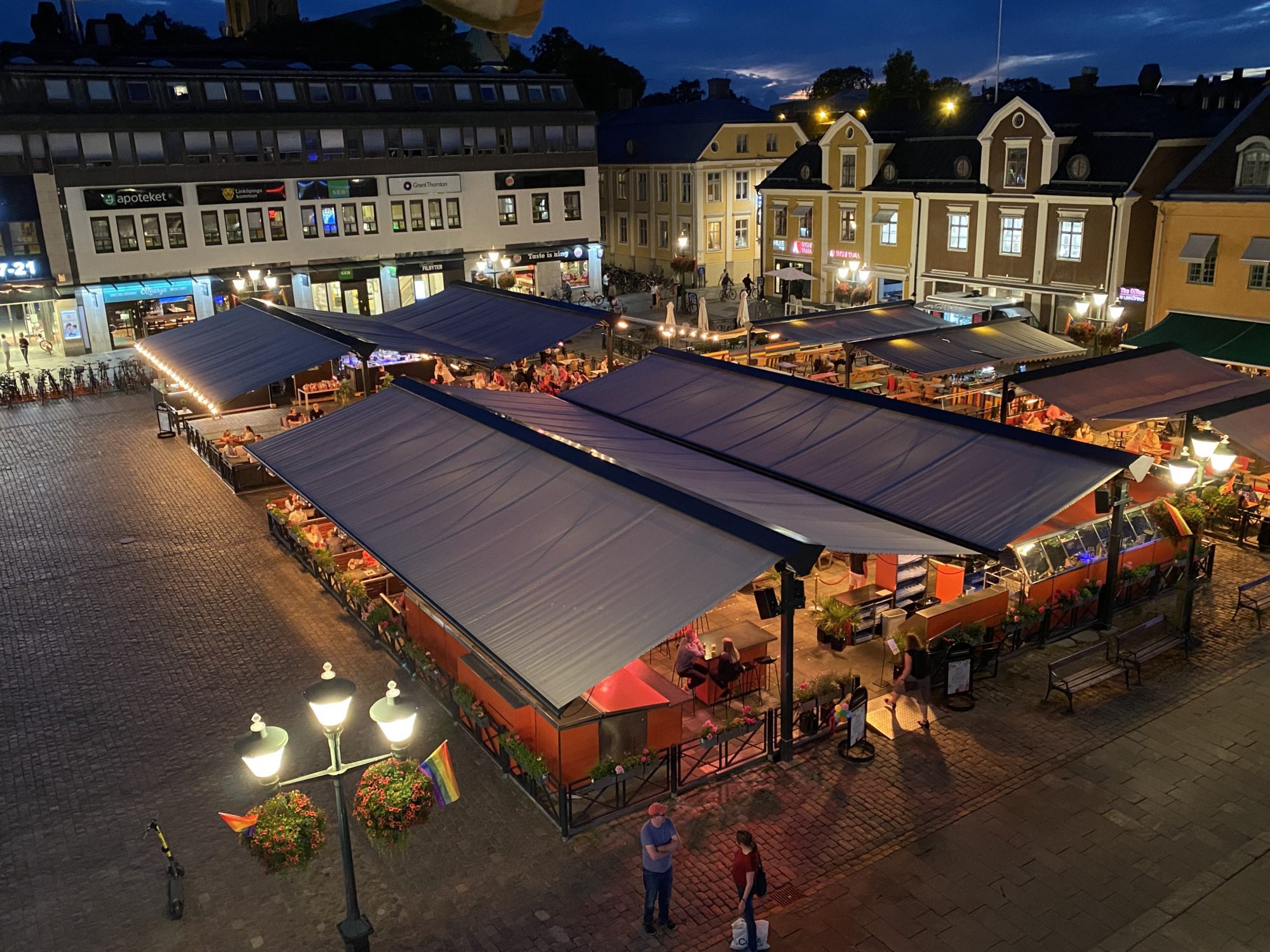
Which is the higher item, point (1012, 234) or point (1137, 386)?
point (1012, 234)

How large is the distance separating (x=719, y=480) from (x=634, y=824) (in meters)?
5.91

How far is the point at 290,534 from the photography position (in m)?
19.7

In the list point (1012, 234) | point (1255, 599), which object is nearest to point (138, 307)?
point (1012, 234)

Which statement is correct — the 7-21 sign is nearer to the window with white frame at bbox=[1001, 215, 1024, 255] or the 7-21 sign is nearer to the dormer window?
the window with white frame at bbox=[1001, 215, 1024, 255]

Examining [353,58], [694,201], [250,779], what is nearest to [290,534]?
[250,779]

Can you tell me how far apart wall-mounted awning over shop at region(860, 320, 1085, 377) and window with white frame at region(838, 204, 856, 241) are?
580 inches

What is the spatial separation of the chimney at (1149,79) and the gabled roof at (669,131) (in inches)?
750

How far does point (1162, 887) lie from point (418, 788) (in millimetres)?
7464

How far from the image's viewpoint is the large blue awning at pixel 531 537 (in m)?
10.9

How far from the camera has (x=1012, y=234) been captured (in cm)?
3534

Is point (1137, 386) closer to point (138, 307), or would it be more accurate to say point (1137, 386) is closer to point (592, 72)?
point (138, 307)

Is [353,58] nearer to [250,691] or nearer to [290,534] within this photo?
[290,534]

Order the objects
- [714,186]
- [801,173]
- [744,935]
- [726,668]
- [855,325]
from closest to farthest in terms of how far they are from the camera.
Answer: [744,935], [726,668], [855,325], [801,173], [714,186]

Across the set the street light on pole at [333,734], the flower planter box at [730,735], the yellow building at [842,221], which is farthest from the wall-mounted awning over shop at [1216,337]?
the street light on pole at [333,734]
